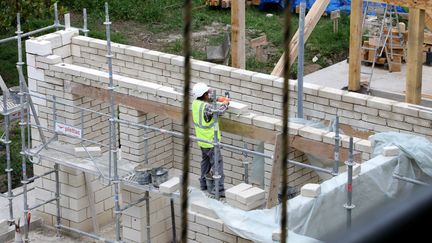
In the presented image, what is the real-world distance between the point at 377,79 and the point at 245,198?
8.45 m

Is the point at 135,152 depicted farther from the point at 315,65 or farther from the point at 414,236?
the point at 414,236

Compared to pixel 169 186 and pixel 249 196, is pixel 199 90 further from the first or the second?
pixel 249 196

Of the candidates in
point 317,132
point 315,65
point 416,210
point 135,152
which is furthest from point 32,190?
point 416,210

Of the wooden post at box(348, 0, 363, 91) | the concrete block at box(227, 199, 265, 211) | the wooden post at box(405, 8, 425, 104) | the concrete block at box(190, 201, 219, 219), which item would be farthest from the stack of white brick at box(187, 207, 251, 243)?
the wooden post at box(348, 0, 363, 91)

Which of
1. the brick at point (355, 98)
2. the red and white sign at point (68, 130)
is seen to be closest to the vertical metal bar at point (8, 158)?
the red and white sign at point (68, 130)

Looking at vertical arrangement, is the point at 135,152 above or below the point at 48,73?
below

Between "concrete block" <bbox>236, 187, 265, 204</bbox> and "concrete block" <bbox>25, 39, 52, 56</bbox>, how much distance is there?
12.3ft

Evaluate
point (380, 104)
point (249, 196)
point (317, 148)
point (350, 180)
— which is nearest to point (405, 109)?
point (380, 104)

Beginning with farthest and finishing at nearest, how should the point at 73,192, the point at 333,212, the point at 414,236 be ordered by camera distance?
1. the point at 73,192
2. the point at 333,212
3. the point at 414,236

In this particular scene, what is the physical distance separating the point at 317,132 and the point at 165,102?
Result: 6.25ft

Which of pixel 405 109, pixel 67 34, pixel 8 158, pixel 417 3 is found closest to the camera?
pixel 405 109

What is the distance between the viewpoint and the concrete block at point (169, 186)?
28.9 feet

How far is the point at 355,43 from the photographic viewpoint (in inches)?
529

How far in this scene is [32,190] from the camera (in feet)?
37.8
